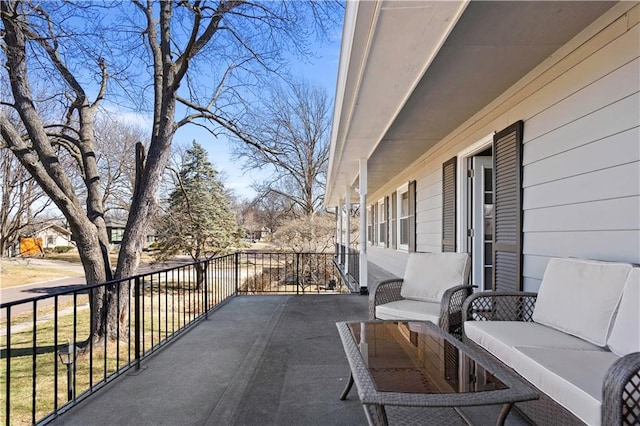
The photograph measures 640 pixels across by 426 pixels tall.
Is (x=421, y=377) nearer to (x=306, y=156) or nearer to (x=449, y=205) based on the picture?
(x=449, y=205)

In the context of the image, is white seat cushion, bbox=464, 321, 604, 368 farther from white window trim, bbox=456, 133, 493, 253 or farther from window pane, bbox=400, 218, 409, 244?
window pane, bbox=400, 218, 409, 244

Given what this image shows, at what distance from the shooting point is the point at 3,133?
473cm

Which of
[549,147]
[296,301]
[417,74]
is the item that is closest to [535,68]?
[549,147]

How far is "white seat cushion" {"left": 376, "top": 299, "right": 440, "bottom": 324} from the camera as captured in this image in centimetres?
298

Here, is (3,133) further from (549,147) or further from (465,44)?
(549,147)

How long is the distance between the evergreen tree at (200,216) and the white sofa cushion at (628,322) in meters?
13.0

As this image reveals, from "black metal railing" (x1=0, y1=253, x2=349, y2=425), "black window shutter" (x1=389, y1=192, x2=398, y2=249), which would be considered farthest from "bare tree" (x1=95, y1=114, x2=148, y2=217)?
"black window shutter" (x1=389, y1=192, x2=398, y2=249)

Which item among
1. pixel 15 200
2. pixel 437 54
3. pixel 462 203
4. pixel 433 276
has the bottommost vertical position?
pixel 433 276

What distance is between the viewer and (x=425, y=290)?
3484 mm

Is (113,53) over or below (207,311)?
over

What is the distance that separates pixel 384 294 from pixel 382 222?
23.1 ft

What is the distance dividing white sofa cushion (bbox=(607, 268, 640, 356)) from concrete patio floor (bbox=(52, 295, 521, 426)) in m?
0.66

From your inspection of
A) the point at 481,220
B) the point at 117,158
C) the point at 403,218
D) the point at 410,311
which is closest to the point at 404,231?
the point at 403,218

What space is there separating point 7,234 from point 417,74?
13881mm
